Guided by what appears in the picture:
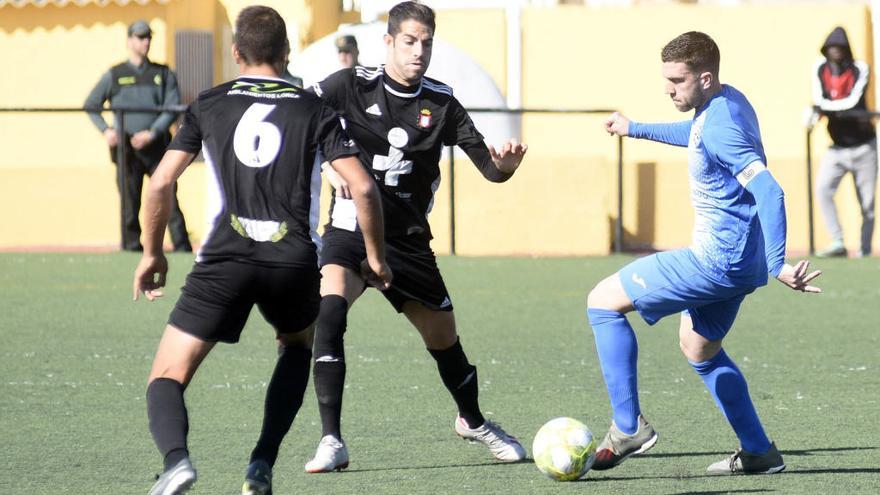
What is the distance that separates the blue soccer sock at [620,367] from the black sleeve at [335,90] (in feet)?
5.14

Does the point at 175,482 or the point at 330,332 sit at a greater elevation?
the point at 330,332

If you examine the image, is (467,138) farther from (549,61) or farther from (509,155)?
(549,61)

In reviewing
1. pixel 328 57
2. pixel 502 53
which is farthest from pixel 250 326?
pixel 502 53

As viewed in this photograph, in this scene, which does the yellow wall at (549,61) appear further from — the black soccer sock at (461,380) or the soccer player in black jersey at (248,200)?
the soccer player in black jersey at (248,200)

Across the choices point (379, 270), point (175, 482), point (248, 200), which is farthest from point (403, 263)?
point (175, 482)

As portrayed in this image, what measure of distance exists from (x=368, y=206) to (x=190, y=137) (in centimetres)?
63

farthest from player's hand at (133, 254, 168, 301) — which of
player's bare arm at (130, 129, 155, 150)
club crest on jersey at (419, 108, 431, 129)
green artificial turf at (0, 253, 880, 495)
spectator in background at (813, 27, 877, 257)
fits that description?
spectator in background at (813, 27, 877, 257)

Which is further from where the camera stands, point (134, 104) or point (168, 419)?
point (134, 104)

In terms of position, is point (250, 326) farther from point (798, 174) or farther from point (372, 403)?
point (798, 174)

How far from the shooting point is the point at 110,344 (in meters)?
9.95

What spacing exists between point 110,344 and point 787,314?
497 centimetres

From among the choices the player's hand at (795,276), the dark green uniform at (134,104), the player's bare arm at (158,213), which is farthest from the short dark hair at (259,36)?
the dark green uniform at (134,104)

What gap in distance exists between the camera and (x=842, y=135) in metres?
16.0

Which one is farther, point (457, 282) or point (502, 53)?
point (502, 53)
